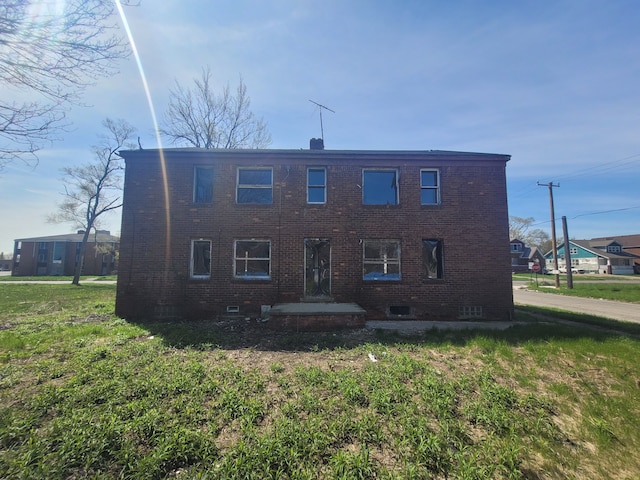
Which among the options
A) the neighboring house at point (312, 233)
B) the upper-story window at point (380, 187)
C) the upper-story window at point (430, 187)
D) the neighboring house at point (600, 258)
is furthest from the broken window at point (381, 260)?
the neighboring house at point (600, 258)

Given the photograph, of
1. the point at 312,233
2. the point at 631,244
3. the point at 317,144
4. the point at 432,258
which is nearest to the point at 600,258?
the point at 631,244

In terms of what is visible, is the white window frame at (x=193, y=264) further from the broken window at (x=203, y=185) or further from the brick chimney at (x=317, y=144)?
the brick chimney at (x=317, y=144)

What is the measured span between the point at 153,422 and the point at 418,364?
4.15m

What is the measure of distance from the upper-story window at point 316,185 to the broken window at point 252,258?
2.26 meters

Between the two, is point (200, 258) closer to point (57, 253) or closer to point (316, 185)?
point (316, 185)

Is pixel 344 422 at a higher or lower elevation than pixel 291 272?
lower

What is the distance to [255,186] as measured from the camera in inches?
404

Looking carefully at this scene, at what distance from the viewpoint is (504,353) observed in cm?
588

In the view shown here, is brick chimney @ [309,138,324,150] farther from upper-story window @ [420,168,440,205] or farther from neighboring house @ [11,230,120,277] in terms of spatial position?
neighboring house @ [11,230,120,277]

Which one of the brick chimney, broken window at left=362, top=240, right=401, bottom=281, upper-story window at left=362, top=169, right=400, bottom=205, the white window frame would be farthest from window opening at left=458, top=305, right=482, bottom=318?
→ the white window frame

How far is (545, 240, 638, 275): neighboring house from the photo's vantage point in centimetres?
4984

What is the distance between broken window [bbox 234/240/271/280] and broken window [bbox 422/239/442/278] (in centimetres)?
549

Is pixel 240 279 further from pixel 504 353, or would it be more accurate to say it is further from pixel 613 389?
pixel 613 389

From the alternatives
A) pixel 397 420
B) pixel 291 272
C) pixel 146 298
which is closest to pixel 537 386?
pixel 397 420
